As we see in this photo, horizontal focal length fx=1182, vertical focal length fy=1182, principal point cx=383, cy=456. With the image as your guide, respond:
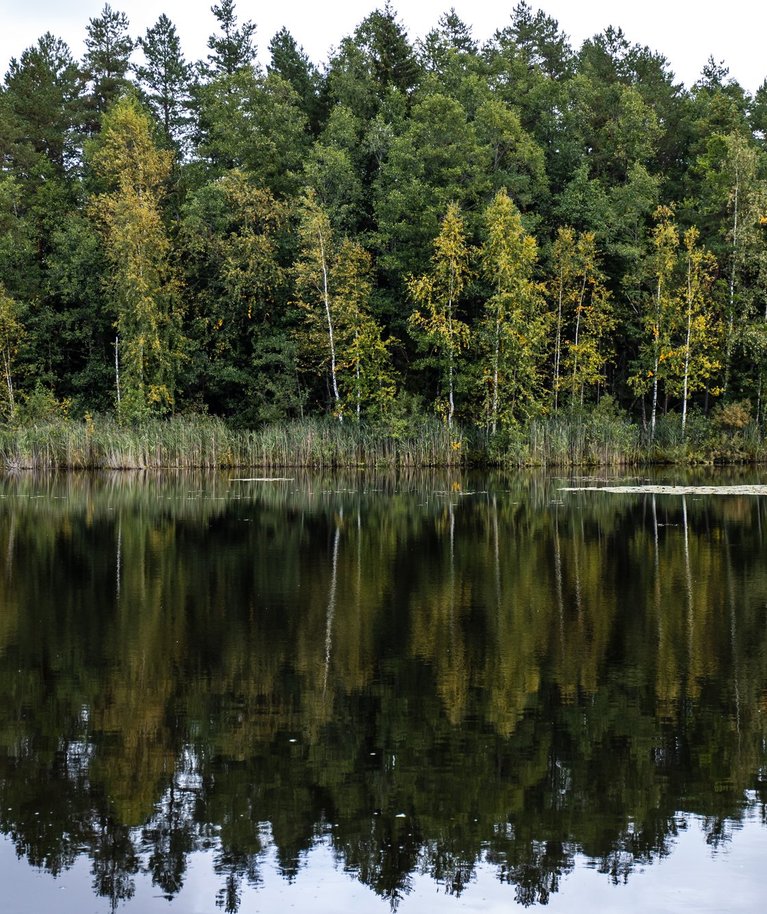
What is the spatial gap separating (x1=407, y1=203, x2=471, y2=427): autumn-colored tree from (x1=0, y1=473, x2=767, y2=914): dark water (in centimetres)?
2985

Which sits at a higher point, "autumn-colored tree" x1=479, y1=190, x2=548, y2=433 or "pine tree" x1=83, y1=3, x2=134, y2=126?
"pine tree" x1=83, y1=3, x2=134, y2=126

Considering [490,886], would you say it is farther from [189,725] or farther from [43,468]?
[43,468]

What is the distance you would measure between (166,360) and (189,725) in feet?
145

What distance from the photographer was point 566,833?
6.69 m

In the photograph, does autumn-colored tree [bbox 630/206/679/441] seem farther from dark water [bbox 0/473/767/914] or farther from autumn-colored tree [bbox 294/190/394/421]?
dark water [bbox 0/473/767/914]

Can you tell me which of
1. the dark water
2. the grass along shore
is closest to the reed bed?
the grass along shore

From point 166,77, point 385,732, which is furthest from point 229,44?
point 385,732

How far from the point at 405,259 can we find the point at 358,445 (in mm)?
10772

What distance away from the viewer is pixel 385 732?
8.59 metres

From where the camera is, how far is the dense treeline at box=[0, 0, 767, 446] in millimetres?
48969

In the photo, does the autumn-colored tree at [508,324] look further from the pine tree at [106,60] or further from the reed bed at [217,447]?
the pine tree at [106,60]

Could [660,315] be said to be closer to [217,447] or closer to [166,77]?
[217,447]

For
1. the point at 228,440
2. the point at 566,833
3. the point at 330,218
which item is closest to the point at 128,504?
the point at 228,440

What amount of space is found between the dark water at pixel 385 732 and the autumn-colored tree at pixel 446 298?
2985 centimetres
